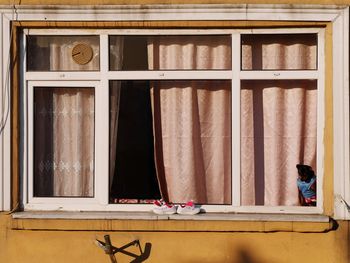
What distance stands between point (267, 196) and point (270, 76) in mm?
1103

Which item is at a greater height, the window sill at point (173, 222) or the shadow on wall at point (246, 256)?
the window sill at point (173, 222)

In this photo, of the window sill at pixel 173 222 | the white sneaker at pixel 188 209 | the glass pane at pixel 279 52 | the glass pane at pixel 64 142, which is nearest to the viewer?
the window sill at pixel 173 222

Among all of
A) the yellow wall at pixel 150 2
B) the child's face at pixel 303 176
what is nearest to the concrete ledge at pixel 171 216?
the child's face at pixel 303 176

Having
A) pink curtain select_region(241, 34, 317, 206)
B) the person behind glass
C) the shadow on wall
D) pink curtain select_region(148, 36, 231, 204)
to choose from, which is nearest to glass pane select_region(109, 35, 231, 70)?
pink curtain select_region(148, 36, 231, 204)

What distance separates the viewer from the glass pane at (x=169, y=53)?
21.1ft

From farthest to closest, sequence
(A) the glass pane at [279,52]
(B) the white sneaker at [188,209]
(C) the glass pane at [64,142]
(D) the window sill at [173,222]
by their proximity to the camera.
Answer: (C) the glass pane at [64,142] → (A) the glass pane at [279,52] → (B) the white sneaker at [188,209] → (D) the window sill at [173,222]

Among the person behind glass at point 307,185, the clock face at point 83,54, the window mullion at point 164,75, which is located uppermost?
the clock face at point 83,54

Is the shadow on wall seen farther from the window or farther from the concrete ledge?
the window

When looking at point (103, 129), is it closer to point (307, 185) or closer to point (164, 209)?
point (164, 209)

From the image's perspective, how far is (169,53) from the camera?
648 centimetres

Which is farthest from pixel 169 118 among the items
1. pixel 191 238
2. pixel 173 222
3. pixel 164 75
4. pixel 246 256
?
pixel 246 256

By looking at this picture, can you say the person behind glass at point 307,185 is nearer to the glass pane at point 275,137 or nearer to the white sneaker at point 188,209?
the glass pane at point 275,137

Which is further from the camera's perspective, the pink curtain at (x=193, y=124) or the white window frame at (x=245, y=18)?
the pink curtain at (x=193, y=124)

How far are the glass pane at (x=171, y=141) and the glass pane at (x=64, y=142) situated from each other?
248mm
